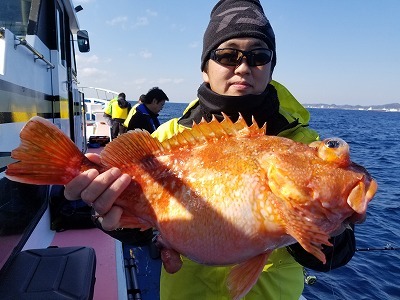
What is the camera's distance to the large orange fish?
5.85 feet

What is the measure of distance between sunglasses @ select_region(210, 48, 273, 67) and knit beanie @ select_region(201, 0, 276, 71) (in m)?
0.13

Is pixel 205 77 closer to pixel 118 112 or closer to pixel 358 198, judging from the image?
pixel 358 198

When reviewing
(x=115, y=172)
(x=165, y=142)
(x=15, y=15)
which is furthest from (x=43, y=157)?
(x=15, y=15)

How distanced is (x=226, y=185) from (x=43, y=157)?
1.04 m

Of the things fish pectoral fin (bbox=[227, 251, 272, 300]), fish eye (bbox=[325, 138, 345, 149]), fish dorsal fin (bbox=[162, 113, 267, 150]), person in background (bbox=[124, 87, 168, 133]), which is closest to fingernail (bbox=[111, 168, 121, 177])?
fish dorsal fin (bbox=[162, 113, 267, 150])

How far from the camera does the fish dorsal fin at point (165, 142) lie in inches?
82.4

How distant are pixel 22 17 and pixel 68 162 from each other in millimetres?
3183

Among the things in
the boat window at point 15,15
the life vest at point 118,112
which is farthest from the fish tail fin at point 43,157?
the life vest at point 118,112

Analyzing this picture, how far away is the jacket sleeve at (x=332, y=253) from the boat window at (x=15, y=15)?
13.1 feet

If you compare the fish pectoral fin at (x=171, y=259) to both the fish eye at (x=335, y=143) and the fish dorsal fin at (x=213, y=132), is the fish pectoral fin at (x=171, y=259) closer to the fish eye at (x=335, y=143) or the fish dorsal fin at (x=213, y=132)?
the fish dorsal fin at (x=213, y=132)

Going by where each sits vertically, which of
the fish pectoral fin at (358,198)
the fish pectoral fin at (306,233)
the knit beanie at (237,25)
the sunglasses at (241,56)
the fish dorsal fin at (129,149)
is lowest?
the fish pectoral fin at (306,233)

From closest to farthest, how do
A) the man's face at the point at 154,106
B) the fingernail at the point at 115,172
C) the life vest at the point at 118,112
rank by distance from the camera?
the fingernail at the point at 115,172 → the man's face at the point at 154,106 → the life vest at the point at 118,112

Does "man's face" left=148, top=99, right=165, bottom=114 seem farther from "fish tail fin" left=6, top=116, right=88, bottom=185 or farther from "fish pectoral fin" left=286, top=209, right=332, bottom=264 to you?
"fish pectoral fin" left=286, top=209, right=332, bottom=264

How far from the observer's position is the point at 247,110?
2592mm
